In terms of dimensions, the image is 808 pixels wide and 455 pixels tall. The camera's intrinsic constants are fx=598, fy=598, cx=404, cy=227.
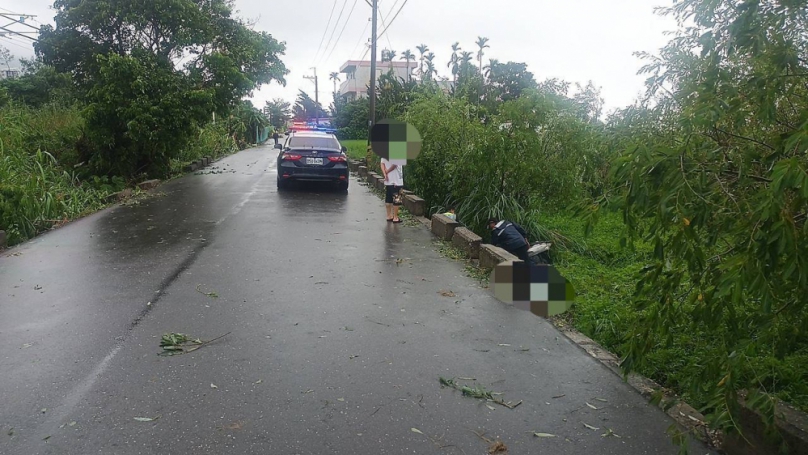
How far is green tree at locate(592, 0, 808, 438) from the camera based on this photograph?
2.39 meters

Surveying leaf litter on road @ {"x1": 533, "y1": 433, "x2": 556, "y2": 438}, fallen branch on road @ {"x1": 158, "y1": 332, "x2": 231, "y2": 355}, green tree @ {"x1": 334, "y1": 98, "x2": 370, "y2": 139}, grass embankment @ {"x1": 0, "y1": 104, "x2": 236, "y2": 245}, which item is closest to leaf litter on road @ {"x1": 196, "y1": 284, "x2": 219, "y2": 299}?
fallen branch on road @ {"x1": 158, "y1": 332, "x2": 231, "y2": 355}

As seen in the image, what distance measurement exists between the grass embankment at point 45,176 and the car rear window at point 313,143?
4654mm

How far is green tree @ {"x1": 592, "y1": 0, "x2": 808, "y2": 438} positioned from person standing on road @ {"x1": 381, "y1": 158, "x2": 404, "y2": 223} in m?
7.67

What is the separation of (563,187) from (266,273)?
16.7ft

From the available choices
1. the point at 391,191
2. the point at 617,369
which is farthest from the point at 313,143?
the point at 617,369

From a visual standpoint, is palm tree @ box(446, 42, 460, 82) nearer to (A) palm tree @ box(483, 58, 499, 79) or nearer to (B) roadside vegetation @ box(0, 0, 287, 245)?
(A) palm tree @ box(483, 58, 499, 79)

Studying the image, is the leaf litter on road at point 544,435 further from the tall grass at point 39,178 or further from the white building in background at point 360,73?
the white building in background at point 360,73

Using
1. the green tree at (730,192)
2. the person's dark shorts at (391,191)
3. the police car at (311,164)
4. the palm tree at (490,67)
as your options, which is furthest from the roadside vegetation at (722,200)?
the palm tree at (490,67)

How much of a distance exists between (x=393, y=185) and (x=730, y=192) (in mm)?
8308

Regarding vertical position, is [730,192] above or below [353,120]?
below

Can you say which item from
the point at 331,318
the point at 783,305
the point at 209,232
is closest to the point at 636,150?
the point at 783,305

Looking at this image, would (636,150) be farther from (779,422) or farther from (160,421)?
(160,421)

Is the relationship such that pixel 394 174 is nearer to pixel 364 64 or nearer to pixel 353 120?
pixel 353 120

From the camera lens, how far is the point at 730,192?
284cm
